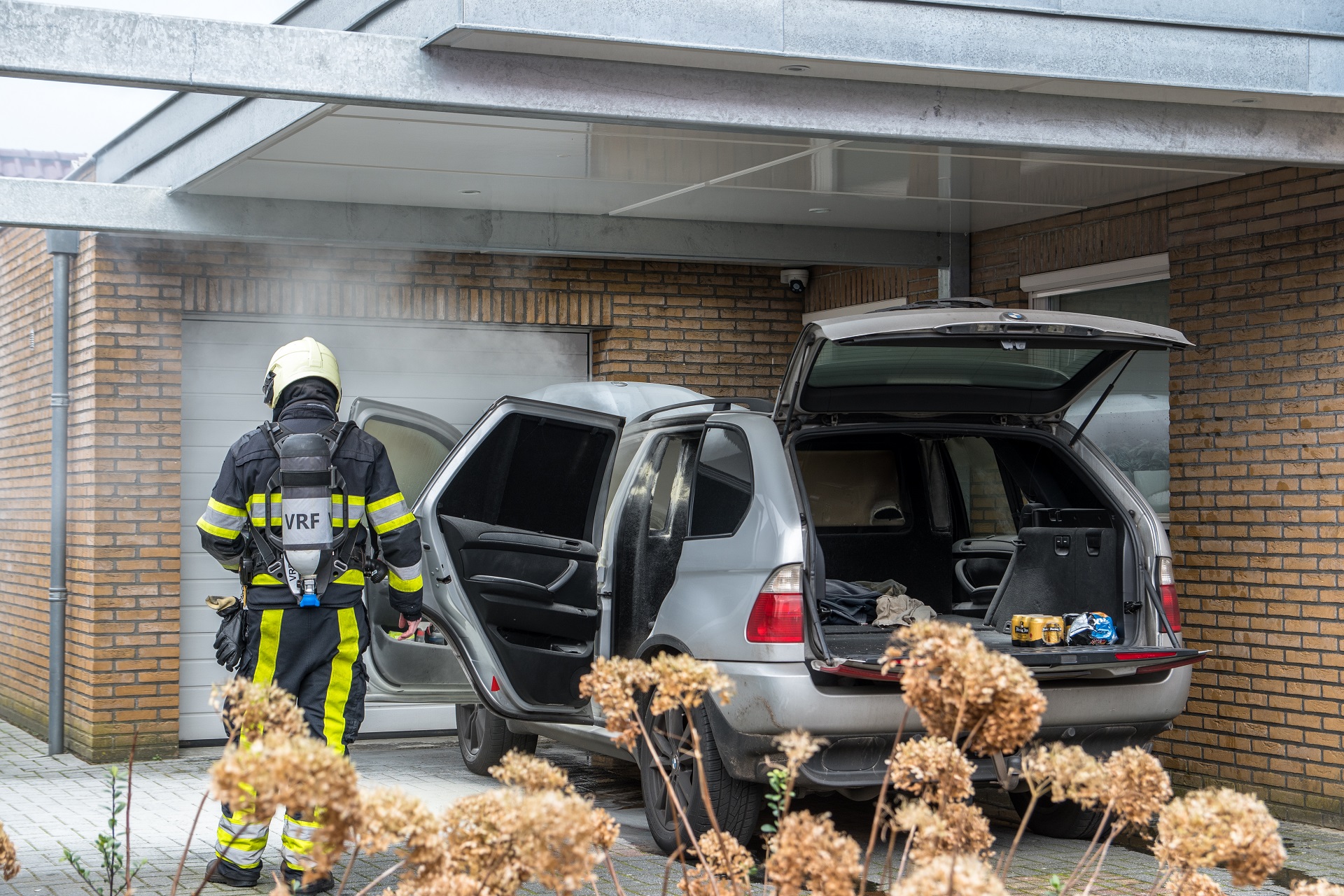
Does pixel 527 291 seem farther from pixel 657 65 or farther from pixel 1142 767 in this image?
pixel 1142 767

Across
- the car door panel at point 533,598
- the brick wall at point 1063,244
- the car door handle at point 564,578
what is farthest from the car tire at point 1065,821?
the brick wall at point 1063,244

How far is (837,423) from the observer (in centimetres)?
614

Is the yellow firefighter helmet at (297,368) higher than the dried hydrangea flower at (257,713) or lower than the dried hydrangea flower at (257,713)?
higher

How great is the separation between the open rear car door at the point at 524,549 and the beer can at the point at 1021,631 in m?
1.87

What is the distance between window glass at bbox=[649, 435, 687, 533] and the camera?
6516 millimetres

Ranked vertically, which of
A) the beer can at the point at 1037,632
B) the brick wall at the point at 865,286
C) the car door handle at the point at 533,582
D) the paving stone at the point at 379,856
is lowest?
the paving stone at the point at 379,856

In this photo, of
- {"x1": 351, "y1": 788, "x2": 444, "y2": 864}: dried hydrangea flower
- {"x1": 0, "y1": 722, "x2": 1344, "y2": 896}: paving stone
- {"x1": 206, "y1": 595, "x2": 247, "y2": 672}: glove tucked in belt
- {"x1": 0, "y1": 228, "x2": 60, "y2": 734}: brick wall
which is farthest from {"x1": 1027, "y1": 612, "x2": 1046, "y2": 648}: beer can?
{"x1": 0, "y1": 228, "x2": 60, "y2": 734}: brick wall

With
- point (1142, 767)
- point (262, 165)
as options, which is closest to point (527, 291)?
point (262, 165)

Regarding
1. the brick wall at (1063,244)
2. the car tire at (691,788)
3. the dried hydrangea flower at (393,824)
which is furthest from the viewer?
the brick wall at (1063,244)

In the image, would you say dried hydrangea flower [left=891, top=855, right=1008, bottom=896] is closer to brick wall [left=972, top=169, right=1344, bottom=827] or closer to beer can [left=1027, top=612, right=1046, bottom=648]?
beer can [left=1027, top=612, right=1046, bottom=648]

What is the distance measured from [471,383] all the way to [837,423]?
14.4ft

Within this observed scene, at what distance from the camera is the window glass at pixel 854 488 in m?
7.10

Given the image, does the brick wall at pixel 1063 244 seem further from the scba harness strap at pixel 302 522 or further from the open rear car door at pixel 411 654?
the scba harness strap at pixel 302 522

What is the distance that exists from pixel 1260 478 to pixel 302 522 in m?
4.61
